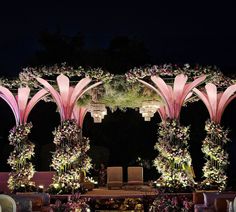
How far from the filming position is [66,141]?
45.5 feet

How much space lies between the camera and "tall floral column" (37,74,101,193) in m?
13.7

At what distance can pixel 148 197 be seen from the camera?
13117mm

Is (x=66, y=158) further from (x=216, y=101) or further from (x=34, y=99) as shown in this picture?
(x=216, y=101)

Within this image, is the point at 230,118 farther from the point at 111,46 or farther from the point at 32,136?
the point at 32,136

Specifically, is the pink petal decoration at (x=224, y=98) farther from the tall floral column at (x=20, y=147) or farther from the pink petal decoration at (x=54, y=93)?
the tall floral column at (x=20, y=147)

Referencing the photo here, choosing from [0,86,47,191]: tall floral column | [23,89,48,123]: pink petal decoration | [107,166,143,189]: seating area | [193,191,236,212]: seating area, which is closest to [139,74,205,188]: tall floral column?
[193,191,236,212]: seating area

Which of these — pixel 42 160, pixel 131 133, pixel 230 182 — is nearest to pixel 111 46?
pixel 131 133

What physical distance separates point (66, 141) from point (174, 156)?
2995mm

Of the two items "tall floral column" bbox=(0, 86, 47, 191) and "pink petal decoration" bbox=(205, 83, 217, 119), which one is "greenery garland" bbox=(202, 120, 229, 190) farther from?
"tall floral column" bbox=(0, 86, 47, 191)

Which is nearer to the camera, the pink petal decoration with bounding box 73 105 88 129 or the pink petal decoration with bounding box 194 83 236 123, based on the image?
the pink petal decoration with bounding box 194 83 236 123

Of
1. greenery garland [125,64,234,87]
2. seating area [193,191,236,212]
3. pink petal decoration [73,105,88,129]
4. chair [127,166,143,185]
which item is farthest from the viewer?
chair [127,166,143,185]

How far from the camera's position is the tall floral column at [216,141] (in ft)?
47.6

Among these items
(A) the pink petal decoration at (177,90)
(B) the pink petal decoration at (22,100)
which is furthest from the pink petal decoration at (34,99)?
(A) the pink petal decoration at (177,90)

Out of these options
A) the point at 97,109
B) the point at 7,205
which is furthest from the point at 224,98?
the point at 7,205
